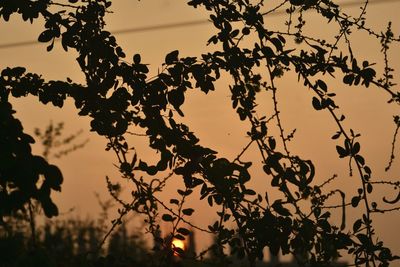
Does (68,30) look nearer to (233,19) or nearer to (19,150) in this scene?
(233,19)

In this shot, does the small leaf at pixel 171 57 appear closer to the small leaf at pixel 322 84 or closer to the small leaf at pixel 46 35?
the small leaf at pixel 46 35

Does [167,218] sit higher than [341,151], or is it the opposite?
[341,151]

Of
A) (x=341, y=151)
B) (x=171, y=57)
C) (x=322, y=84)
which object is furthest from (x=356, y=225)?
(x=171, y=57)

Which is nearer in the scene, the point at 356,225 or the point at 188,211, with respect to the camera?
the point at 356,225

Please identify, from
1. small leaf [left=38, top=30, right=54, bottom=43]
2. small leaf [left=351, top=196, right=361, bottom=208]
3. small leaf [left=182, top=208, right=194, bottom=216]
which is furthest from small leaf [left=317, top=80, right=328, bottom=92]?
small leaf [left=38, top=30, right=54, bottom=43]

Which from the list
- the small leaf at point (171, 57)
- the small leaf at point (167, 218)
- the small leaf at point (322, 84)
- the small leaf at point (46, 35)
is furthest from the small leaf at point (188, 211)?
the small leaf at point (46, 35)

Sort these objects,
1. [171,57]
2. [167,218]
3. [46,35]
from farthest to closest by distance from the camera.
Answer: [167,218], [46,35], [171,57]

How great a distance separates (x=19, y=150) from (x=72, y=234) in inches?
360

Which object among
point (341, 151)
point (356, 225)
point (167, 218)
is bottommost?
point (356, 225)

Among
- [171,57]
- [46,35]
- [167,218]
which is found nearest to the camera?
[171,57]

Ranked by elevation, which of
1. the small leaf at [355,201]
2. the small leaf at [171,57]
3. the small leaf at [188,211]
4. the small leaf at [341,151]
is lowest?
the small leaf at [355,201]

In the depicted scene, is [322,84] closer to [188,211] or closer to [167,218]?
[188,211]

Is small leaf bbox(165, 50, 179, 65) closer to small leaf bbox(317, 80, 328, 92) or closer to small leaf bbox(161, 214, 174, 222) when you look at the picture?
small leaf bbox(317, 80, 328, 92)

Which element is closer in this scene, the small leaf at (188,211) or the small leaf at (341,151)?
the small leaf at (341,151)
